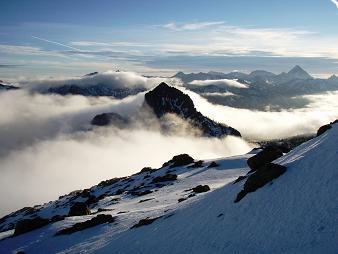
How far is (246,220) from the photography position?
2925 cm

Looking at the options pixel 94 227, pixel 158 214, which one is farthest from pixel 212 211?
pixel 94 227

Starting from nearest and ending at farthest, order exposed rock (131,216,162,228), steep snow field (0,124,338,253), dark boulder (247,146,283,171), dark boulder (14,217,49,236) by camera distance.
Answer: steep snow field (0,124,338,253) → exposed rock (131,216,162,228) → dark boulder (247,146,283,171) → dark boulder (14,217,49,236)

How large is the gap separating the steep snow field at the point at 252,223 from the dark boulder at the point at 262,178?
61cm

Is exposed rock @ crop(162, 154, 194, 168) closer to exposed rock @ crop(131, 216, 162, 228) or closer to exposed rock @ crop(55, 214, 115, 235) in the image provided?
exposed rock @ crop(55, 214, 115, 235)

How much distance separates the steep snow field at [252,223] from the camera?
24.7 m

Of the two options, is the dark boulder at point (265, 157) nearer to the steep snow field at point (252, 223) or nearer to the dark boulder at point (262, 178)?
the steep snow field at point (252, 223)

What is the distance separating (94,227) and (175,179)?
127 feet

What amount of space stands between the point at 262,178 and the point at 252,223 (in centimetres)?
564

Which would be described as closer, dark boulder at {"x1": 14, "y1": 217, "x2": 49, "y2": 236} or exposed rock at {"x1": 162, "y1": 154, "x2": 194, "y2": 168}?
dark boulder at {"x1": 14, "y1": 217, "x2": 49, "y2": 236}

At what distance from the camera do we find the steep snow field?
24.7 m

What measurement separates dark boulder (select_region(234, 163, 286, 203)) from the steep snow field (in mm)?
615

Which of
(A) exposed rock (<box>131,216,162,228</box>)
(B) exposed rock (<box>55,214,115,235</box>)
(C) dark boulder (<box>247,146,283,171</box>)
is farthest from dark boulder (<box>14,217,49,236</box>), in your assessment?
(C) dark boulder (<box>247,146,283,171</box>)

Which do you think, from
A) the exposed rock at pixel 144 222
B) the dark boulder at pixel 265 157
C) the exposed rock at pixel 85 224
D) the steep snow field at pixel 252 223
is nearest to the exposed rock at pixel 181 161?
the exposed rock at pixel 85 224

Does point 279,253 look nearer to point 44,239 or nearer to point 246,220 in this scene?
point 246,220
